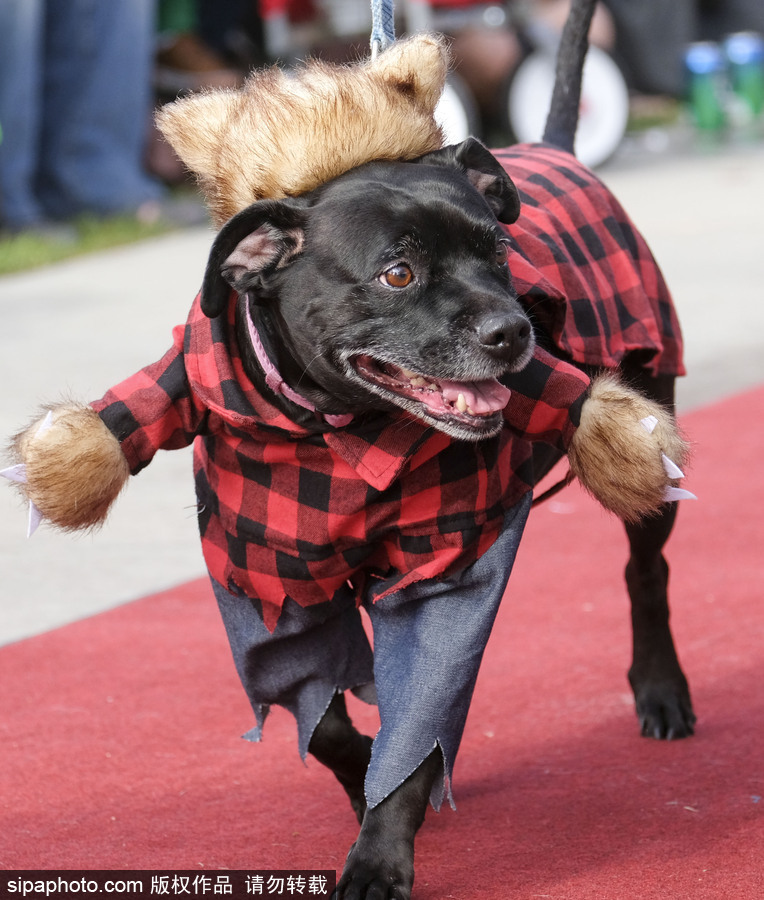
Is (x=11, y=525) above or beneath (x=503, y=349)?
beneath

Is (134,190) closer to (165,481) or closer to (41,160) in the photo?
(41,160)

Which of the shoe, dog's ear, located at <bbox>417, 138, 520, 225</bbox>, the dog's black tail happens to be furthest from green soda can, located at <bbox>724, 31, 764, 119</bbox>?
dog's ear, located at <bbox>417, 138, 520, 225</bbox>

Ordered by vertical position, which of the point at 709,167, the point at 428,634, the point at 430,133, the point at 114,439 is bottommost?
the point at 709,167

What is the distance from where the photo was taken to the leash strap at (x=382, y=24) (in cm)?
272

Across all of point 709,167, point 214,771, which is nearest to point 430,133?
point 214,771

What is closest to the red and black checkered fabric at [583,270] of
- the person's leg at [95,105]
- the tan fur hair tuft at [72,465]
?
the tan fur hair tuft at [72,465]

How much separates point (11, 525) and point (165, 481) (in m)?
0.67

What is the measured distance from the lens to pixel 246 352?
8.03ft

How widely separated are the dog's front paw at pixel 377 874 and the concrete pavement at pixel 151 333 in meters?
0.82

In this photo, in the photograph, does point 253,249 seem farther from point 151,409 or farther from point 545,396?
point 545,396

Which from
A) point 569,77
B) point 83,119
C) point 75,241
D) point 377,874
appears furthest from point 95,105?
point 377,874

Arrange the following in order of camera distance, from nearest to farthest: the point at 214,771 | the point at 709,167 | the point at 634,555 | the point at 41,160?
the point at 214,771 < the point at 634,555 < the point at 41,160 < the point at 709,167

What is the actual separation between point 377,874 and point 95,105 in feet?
27.1

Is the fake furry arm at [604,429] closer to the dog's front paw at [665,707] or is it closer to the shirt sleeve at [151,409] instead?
the shirt sleeve at [151,409]
